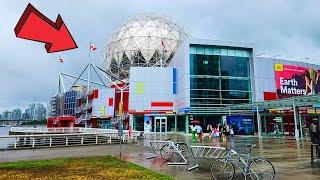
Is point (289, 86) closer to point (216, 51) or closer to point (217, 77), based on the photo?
point (217, 77)

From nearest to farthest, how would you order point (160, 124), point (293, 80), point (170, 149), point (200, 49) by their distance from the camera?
1. point (170, 149)
2. point (200, 49)
3. point (160, 124)
4. point (293, 80)

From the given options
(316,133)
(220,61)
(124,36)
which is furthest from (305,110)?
(124,36)

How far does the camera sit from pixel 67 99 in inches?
3430

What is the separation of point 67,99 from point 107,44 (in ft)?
65.5

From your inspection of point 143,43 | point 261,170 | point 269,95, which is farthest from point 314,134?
point 143,43

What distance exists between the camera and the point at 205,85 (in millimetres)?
53656

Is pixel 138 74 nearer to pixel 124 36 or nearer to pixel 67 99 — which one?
pixel 124 36

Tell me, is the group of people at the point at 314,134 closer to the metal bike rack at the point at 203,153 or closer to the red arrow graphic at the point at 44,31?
the metal bike rack at the point at 203,153

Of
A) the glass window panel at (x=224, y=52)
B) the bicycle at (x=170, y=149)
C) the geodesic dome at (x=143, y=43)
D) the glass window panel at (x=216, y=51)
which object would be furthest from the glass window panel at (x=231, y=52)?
the bicycle at (x=170, y=149)

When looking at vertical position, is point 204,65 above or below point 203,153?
above

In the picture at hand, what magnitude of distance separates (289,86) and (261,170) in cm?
5544

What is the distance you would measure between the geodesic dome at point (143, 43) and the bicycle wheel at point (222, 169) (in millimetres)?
56317

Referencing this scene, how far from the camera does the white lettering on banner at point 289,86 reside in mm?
59625

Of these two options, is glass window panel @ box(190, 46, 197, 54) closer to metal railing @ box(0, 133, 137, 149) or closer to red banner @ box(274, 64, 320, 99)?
red banner @ box(274, 64, 320, 99)
